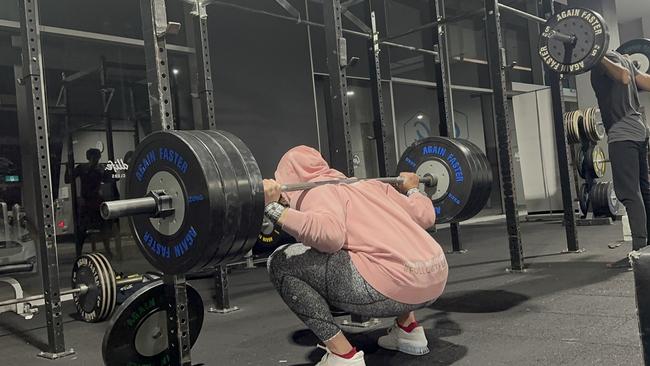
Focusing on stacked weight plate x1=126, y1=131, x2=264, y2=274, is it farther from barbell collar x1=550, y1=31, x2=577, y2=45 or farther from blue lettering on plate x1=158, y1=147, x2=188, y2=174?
barbell collar x1=550, y1=31, x2=577, y2=45

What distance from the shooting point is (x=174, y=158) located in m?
1.37

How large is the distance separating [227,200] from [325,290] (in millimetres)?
521

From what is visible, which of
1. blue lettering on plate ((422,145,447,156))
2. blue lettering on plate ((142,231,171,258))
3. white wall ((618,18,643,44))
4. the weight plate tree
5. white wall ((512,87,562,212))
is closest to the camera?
blue lettering on plate ((142,231,171,258))

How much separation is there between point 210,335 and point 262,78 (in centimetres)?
286

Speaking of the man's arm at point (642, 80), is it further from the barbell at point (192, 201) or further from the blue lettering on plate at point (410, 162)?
the barbell at point (192, 201)

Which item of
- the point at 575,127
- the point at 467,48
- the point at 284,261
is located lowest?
the point at 284,261

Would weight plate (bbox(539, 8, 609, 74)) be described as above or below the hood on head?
above

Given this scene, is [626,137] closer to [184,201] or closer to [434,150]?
[434,150]

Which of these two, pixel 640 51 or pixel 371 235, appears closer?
pixel 371 235

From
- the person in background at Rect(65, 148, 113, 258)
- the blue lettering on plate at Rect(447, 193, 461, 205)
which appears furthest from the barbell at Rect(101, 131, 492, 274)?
the person in background at Rect(65, 148, 113, 258)

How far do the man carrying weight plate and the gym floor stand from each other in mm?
341

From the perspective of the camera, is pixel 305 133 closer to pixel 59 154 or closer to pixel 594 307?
pixel 59 154

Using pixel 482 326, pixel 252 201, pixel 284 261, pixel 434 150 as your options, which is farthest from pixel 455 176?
pixel 252 201

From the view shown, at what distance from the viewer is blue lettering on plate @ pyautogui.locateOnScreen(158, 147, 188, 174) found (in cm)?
135
